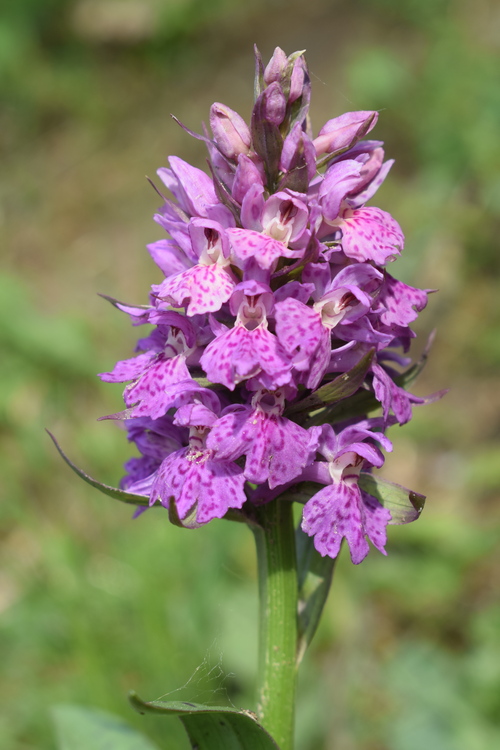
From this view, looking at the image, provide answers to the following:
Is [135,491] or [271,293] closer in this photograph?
[271,293]

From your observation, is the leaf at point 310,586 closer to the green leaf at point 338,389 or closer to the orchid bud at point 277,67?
the green leaf at point 338,389

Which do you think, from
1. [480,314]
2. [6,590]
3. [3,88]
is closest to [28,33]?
[3,88]

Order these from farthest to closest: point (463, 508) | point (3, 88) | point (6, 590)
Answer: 1. point (3, 88)
2. point (463, 508)
3. point (6, 590)

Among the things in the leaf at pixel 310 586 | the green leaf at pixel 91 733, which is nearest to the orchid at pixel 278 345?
the leaf at pixel 310 586

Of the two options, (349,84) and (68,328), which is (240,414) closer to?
(68,328)

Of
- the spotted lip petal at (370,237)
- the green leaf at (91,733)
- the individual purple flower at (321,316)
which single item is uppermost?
the spotted lip petal at (370,237)

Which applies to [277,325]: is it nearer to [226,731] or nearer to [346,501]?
[346,501]
